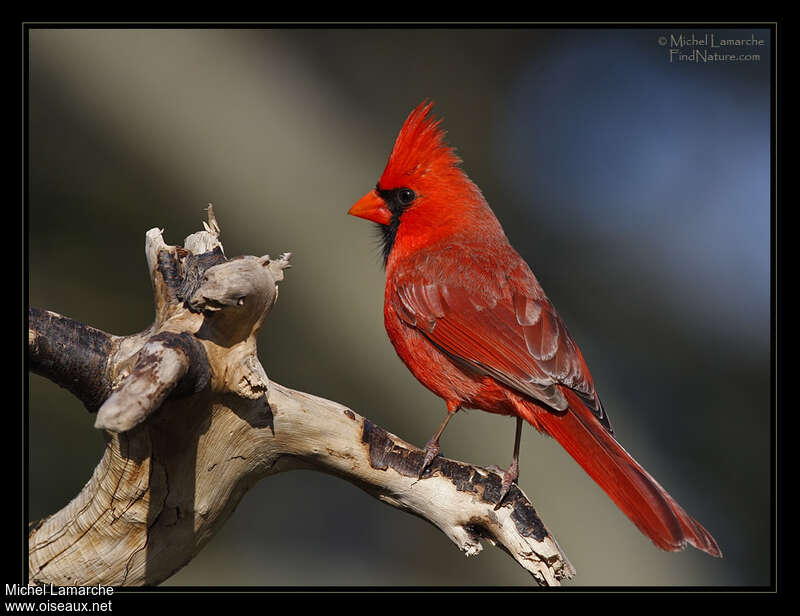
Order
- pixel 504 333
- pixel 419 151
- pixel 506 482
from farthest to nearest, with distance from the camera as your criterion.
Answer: pixel 419 151, pixel 504 333, pixel 506 482

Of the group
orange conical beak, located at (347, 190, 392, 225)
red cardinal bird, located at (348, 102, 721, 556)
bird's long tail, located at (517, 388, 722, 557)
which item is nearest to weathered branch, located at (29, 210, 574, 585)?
red cardinal bird, located at (348, 102, 721, 556)

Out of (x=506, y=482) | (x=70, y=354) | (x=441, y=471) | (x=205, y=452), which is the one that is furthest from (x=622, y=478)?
(x=70, y=354)

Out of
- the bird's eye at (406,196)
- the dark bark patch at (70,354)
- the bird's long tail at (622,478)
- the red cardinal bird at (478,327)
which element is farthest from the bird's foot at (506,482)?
the bird's eye at (406,196)

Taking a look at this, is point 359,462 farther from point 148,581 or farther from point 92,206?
point 92,206

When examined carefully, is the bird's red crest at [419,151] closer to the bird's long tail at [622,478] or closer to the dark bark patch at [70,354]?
the bird's long tail at [622,478]

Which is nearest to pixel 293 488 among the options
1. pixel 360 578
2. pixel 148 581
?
pixel 360 578

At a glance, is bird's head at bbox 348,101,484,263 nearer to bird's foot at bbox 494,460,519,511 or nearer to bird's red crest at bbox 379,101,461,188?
bird's red crest at bbox 379,101,461,188

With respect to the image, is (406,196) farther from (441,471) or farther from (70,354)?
(70,354)
